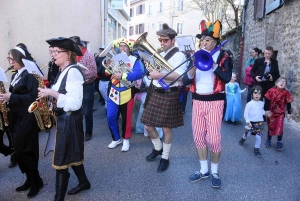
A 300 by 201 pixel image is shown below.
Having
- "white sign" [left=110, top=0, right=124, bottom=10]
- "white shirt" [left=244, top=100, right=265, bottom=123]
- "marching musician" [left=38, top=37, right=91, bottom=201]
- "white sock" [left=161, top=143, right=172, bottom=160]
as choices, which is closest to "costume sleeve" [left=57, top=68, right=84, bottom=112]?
"marching musician" [left=38, top=37, right=91, bottom=201]

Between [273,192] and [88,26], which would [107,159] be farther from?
[88,26]

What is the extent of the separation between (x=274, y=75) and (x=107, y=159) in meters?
4.14

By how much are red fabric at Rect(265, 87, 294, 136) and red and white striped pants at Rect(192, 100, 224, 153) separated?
6.46ft

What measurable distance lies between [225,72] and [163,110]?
3.26ft

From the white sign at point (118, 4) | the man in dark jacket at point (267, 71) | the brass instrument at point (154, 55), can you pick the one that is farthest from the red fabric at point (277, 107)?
the white sign at point (118, 4)

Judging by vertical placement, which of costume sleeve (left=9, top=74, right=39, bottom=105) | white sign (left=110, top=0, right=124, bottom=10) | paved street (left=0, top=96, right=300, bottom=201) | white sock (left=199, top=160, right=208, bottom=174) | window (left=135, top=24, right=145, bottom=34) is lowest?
paved street (left=0, top=96, right=300, bottom=201)

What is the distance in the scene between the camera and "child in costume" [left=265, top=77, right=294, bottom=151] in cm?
448

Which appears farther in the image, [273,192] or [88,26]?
[88,26]

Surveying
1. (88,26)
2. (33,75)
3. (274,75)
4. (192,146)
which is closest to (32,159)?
(33,75)

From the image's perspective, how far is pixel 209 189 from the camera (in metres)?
3.12

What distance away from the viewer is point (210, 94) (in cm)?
302

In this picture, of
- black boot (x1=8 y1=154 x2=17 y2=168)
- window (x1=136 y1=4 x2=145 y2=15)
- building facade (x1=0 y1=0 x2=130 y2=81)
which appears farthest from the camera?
window (x1=136 y1=4 x2=145 y2=15)

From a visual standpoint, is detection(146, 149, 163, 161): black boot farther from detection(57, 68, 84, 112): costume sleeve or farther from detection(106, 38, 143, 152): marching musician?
detection(57, 68, 84, 112): costume sleeve

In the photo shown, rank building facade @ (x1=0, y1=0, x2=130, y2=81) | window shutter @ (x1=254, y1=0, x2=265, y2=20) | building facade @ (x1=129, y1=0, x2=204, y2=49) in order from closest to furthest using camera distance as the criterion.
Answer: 1. building facade @ (x1=0, y1=0, x2=130, y2=81)
2. window shutter @ (x1=254, y1=0, x2=265, y2=20)
3. building facade @ (x1=129, y1=0, x2=204, y2=49)
